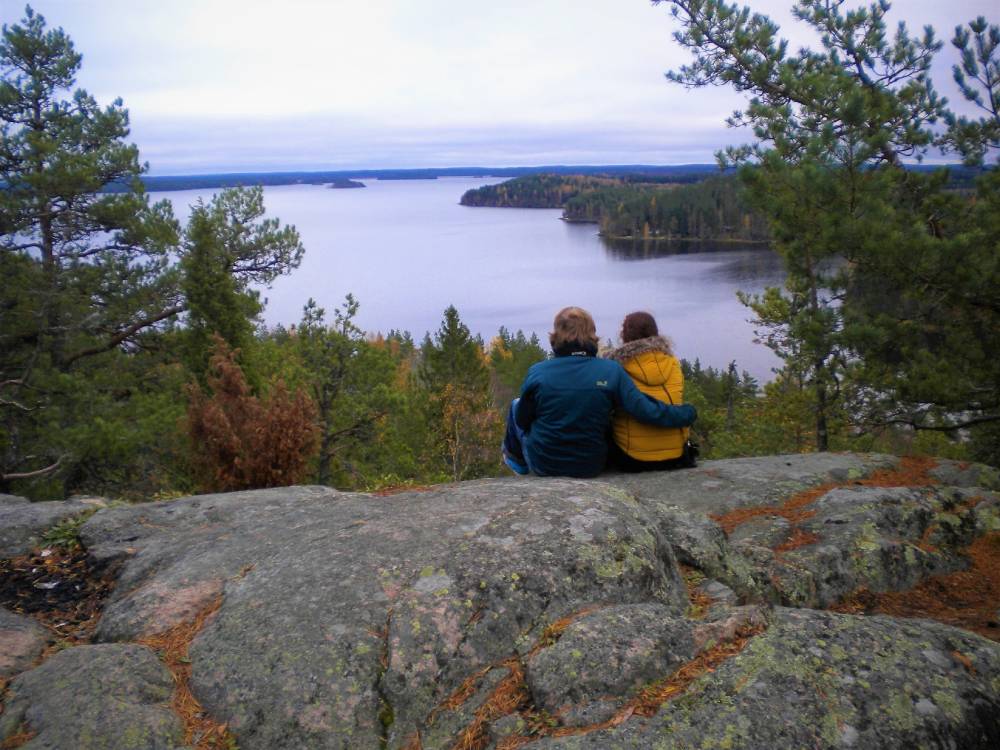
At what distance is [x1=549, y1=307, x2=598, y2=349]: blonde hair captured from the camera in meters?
4.77

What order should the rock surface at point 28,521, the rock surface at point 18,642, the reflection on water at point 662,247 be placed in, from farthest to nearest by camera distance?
the reflection on water at point 662,247 → the rock surface at point 28,521 → the rock surface at point 18,642

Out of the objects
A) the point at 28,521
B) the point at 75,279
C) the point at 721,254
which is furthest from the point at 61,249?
the point at 721,254

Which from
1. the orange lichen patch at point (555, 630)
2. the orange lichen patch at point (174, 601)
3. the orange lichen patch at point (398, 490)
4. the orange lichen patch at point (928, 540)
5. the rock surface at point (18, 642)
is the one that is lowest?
the orange lichen patch at point (398, 490)

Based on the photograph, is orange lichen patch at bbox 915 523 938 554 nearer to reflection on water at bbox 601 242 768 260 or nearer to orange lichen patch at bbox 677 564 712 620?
orange lichen patch at bbox 677 564 712 620

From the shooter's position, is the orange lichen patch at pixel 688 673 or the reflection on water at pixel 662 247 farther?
the reflection on water at pixel 662 247

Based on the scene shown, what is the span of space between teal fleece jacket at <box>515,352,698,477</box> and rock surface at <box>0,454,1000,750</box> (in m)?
0.90

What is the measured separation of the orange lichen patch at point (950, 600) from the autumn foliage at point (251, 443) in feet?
20.8

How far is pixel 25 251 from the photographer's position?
12703 mm

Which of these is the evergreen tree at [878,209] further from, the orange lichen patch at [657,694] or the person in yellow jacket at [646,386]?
the orange lichen patch at [657,694]

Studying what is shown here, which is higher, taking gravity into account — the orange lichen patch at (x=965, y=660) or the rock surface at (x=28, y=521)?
the orange lichen patch at (x=965, y=660)

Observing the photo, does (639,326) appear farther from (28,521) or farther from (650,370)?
(28,521)

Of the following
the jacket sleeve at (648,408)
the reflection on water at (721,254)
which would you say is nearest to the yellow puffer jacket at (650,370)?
the jacket sleeve at (648,408)

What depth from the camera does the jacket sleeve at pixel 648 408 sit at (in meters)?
4.86

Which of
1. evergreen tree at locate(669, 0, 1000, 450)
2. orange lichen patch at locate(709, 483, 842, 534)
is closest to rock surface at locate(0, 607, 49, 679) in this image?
orange lichen patch at locate(709, 483, 842, 534)
